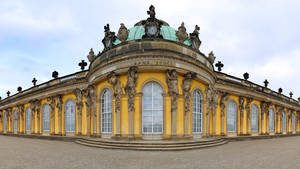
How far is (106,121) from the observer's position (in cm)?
1728

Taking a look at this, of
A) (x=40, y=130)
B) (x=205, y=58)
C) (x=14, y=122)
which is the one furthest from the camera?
(x=14, y=122)

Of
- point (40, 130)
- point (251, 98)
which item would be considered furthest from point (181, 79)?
point (40, 130)

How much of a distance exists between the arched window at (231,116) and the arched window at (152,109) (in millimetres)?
11265

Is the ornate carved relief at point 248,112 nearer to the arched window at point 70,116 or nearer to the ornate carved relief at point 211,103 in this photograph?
the ornate carved relief at point 211,103

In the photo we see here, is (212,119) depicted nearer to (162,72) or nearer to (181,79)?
(181,79)

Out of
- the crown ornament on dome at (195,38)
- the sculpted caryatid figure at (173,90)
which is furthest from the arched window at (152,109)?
the crown ornament on dome at (195,38)

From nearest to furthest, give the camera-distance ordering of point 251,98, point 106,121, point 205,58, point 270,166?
point 270,166 < point 106,121 < point 205,58 < point 251,98

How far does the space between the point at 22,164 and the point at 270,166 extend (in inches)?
464

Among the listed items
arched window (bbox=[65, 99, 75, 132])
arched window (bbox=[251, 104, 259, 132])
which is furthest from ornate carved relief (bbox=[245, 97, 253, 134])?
arched window (bbox=[65, 99, 75, 132])

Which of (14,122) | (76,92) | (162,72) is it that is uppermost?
(162,72)

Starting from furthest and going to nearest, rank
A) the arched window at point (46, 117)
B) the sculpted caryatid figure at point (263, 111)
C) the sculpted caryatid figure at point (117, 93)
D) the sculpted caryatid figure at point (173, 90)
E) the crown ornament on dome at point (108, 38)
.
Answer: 1. the sculpted caryatid figure at point (263, 111)
2. the arched window at point (46, 117)
3. the crown ornament on dome at point (108, 38)
4. the sculpted caryatid figure at point (117, 93)
5. the sculpted caryatid figure at point (173, 90)

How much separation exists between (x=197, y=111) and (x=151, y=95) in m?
5.01

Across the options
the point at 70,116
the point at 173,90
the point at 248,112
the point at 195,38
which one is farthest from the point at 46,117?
the point at 248,112

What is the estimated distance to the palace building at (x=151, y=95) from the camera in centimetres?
1515
